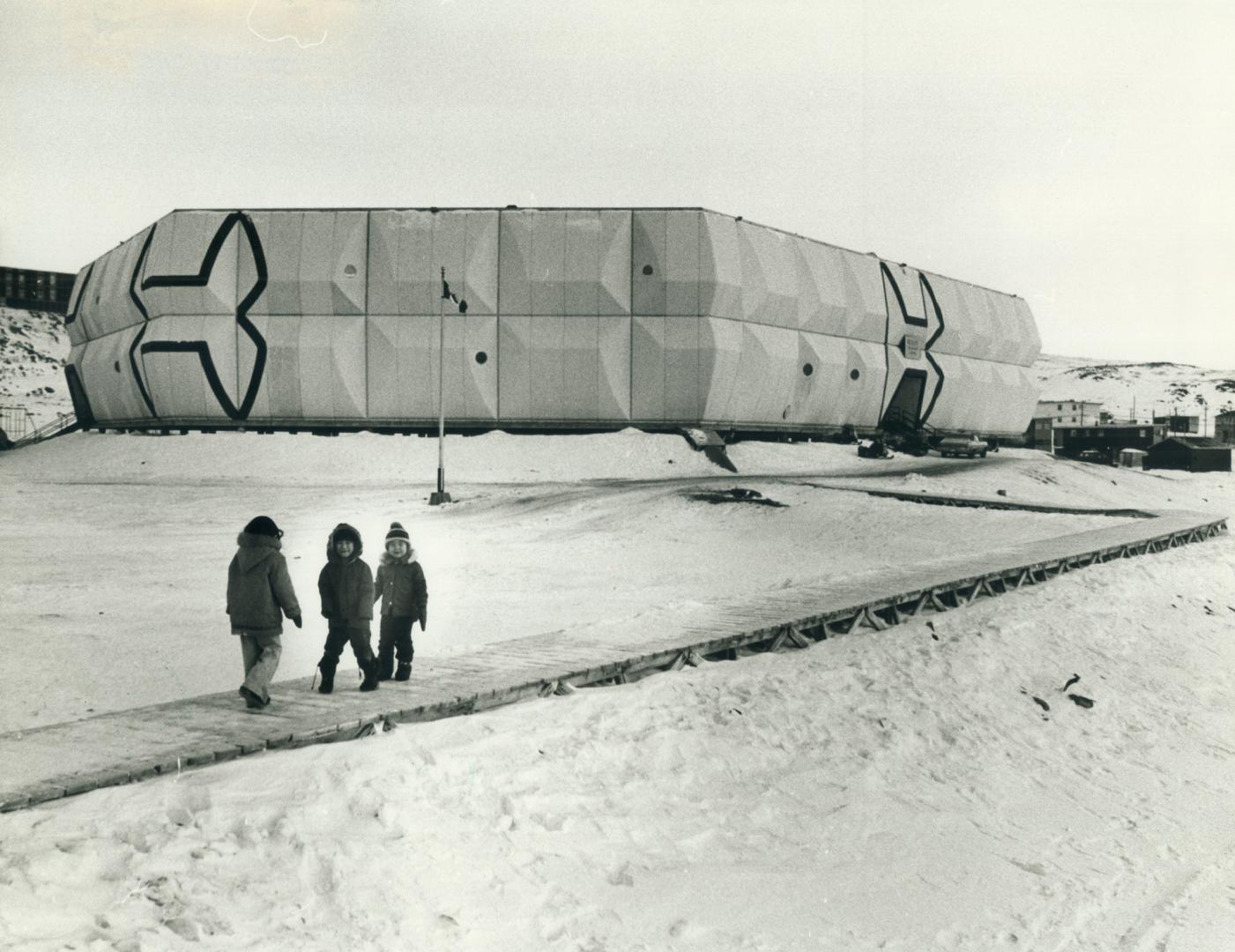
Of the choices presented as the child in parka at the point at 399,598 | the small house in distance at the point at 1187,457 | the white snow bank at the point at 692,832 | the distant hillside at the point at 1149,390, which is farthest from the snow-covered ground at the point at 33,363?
the distant hillside at the point at 1149,390

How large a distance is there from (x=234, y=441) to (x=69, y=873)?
2750 centimetres

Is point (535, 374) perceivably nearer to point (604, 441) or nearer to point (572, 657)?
point (604, 441)

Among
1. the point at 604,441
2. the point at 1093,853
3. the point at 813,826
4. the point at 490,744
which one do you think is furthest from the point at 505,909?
the point at 604,441

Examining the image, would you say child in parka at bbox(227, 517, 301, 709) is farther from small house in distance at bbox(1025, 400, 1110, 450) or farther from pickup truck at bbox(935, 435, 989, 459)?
small house in distance at bbox(1025, 400, 1110, 450)

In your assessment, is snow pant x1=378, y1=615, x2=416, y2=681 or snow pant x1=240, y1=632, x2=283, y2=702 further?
snow pant x1=378, y1=615, x2=416, y2=681

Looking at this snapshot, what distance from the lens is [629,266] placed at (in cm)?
4231

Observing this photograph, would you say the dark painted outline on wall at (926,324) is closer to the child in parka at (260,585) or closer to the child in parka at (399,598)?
the child in parka at (399,598)

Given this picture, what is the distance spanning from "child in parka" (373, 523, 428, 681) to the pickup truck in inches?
1644

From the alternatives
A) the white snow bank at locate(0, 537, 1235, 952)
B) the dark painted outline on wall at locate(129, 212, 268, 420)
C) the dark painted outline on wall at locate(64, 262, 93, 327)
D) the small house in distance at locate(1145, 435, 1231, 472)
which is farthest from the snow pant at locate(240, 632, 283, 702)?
the small house in distance at locate(1145, 435, 1231, 472)

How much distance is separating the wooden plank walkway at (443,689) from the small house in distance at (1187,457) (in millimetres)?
52837

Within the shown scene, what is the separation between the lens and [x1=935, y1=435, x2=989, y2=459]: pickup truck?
47125 millimetres

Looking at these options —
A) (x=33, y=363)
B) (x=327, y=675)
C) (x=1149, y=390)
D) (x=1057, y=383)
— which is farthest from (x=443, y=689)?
(x=1057, y=383)

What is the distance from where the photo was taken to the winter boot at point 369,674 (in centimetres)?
868

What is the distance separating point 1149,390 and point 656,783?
194087 millimetres
